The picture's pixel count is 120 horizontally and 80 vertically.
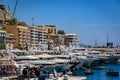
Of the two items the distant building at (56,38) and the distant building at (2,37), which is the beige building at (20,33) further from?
the distant building at (56,38)

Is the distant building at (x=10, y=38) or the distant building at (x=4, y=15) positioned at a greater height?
the distant building at (x=4, y=15)

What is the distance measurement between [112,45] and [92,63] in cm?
8364

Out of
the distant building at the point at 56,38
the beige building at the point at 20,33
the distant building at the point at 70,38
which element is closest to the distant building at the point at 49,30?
the distant building at the point at 56,38

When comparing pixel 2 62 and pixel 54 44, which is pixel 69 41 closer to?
pixel 54 44

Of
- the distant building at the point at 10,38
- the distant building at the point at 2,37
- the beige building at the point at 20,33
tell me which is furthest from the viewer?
the beige building at the point at 20,33

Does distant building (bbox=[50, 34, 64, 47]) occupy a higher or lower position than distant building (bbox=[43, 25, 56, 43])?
lower

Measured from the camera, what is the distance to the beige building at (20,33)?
86812 mm

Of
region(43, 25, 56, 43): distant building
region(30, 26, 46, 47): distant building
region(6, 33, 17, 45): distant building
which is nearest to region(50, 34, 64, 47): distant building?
region(43, 25, 56, 43): distant building

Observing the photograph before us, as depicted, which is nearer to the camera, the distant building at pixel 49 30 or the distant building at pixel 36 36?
the distant building at pixel 36 36

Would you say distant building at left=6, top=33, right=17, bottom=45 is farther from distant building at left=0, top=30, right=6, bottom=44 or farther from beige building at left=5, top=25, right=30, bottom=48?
distant building at left=0, top=30, right=6, bottom=44

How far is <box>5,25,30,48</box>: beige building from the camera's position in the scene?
86812 mm

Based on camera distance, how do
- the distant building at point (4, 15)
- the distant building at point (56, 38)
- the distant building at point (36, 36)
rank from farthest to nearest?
the distant building at point (56, 38), the distant building at point (36, 36), the distant building at point (4, 15)

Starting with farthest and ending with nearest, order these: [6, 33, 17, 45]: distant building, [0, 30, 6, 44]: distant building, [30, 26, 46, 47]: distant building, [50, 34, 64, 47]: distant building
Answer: [50, 34, 64, 47]: distant building
[30, 26, 46, 47]: distant building
[6, 33, 17, 45]: distant building
[0, 30, 6, 44]: distant building

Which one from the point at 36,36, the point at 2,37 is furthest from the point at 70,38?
the point at 2,37
